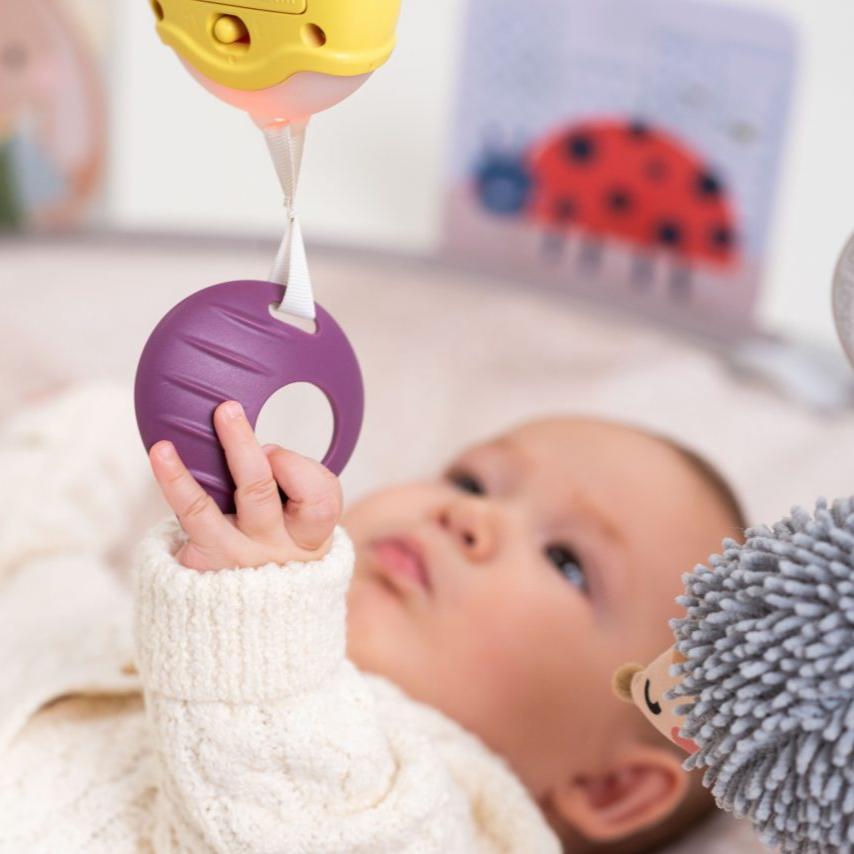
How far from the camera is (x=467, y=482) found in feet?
2.75

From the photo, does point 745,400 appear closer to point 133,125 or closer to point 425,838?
point 425,838

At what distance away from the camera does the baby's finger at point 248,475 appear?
1.50ft

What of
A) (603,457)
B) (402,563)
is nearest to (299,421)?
(402,563)

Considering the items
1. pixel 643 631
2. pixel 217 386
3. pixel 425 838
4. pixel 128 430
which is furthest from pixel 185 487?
pixel 128 430

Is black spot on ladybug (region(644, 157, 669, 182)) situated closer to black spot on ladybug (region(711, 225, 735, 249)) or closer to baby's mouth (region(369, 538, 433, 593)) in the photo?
black spot on ladybug (region(711, 225, 735, 249))

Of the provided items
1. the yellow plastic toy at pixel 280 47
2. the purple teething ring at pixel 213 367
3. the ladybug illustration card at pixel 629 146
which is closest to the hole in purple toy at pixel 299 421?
the purple teething ring at pixel 213 367

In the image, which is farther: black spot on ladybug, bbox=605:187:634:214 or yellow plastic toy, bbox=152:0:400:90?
black spot on ladybug, bbox=605:187:634:214

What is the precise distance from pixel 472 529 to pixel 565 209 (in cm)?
62

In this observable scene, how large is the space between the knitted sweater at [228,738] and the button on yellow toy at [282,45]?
190 millimetres

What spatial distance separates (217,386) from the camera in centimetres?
46

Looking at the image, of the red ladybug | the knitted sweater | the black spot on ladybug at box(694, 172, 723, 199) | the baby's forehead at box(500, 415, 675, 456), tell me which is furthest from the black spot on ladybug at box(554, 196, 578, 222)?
the knitted sweater

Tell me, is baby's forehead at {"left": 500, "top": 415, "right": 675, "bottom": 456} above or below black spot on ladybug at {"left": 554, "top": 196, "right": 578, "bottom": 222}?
below

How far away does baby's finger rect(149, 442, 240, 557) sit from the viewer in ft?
1.49

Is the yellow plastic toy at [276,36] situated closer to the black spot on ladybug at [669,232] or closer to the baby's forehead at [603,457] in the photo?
the baby's forehead at [603,457]
